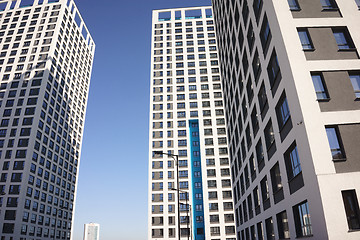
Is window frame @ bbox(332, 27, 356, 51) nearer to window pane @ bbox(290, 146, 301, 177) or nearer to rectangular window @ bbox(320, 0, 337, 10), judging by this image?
rectangular window @ bbox(320, 0, 337, 10)

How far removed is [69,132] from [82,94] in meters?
18.8

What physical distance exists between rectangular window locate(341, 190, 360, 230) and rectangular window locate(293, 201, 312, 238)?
7.25ft

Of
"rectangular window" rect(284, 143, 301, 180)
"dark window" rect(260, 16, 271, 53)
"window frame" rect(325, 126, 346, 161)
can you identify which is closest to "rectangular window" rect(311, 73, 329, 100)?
"window frame" rect(325, 126, 346, 161)

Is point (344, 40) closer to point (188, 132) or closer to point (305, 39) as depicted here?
point (305, 39)

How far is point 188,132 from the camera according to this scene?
72250 mm

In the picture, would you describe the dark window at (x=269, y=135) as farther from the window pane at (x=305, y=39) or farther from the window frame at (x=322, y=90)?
the window pane at (x=305, y=39)

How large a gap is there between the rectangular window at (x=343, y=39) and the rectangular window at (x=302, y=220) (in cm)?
1015

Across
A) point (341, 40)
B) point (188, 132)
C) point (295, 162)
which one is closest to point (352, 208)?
point (295, 162)

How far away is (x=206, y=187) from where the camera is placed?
6569 cm

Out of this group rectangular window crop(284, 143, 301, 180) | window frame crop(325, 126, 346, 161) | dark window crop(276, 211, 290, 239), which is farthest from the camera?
dark window crop(276, 211, 290, 239)

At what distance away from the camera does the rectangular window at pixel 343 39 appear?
16.9 metres

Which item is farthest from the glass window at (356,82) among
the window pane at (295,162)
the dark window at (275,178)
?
the dark window at (275,178)

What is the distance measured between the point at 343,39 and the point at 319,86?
439 centimetres

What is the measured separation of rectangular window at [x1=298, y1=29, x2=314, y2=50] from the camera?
16.8 meters
